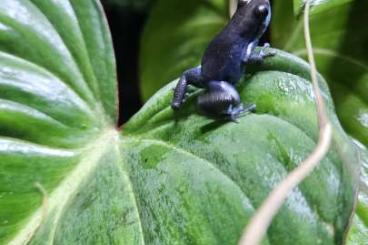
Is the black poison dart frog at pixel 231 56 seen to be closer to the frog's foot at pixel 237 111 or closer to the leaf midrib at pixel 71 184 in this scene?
the frog's foot at pixel 237 111

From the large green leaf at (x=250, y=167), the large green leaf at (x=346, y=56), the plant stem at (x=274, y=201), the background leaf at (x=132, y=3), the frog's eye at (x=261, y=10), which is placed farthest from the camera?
the background leaf at (x=132, y=3)

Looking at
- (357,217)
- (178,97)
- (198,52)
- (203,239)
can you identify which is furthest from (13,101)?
(198,52)

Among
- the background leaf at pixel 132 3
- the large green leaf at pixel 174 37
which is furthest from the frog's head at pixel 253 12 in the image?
the background leaf at pixel 132 3

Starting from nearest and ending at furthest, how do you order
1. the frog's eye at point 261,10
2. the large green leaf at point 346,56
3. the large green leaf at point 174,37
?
the frog's eye at point 261,10 → the large green leaf at point 346,56 → the large green leaf at point 174,37

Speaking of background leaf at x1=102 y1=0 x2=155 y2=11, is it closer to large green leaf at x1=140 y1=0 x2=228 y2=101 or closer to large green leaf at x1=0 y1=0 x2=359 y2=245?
large green leaf at x1=140 y1=0 x2=228 y2=101

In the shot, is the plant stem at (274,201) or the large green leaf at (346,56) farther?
the large green leaf at (346,56)

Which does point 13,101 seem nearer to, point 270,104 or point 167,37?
point 270,104
